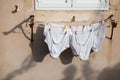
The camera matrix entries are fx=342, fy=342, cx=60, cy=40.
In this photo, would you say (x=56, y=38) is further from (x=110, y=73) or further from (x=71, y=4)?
(x=110, y=73)

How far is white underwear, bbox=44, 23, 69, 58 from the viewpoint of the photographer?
470 cm

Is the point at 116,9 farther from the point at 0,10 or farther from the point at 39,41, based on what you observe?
the point at 0,10

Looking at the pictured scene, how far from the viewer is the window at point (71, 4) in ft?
15.9

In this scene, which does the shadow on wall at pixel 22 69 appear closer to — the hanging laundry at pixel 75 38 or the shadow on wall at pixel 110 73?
the hanging laundry at pixel 75 38

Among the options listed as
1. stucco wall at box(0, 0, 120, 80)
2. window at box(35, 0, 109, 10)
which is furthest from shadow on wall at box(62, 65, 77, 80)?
window at box(35, 0, 109, 10)

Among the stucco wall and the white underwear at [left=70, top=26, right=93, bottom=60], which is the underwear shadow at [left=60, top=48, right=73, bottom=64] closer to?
the stucco wall

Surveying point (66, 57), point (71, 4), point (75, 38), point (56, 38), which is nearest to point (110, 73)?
point (66, 57)

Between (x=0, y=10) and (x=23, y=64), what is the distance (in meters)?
0.85

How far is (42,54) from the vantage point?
5.00 metres

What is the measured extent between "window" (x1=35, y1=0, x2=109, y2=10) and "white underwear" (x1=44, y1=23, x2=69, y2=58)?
11.6 inches

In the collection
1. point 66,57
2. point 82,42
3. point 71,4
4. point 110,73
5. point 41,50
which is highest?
point 71,4

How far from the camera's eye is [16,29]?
193 inches

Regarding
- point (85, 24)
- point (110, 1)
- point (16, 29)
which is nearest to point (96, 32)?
point (85, 24)

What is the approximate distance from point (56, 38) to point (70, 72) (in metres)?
0.64
